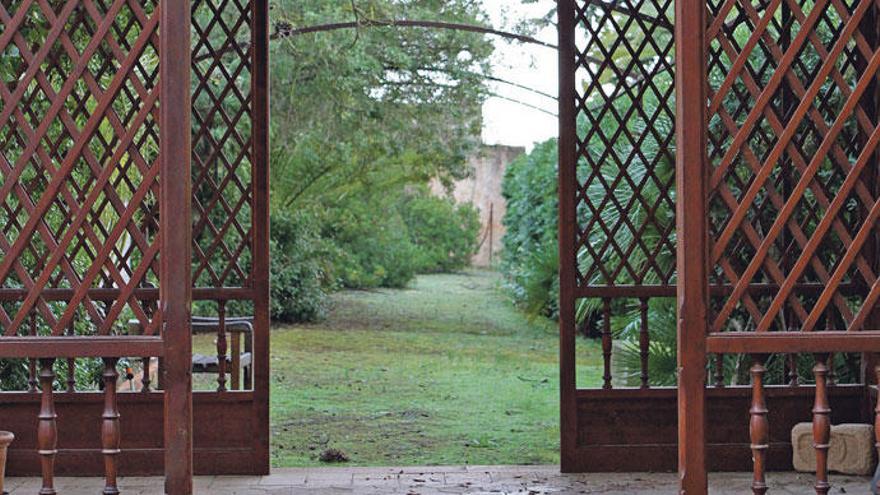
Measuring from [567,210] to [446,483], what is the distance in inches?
55.7

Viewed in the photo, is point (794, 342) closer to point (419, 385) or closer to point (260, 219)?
point (260, 219)

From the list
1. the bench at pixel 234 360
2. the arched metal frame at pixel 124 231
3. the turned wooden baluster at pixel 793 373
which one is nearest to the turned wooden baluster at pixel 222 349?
the arched metal frame at pixel 124 231

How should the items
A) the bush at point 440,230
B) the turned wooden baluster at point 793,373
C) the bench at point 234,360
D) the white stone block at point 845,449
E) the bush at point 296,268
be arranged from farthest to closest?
1. the bush at point 440,230
2. the bush at point 296,268
3. the bench at point 234,360
4. the turned wooden baluster at point 793,373
5. the white stone block at point 845,449

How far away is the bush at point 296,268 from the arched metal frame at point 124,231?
2.28 metres

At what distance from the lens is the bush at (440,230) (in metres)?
20.0

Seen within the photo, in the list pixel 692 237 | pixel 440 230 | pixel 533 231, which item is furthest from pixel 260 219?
pixel 440 230

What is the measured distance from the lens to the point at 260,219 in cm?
568

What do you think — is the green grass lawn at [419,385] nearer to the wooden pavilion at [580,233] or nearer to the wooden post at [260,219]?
the wooden post at [260,219]

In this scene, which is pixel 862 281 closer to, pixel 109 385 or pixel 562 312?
pixel 562 312

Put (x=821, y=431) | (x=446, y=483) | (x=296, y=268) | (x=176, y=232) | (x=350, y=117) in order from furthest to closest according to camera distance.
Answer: (x=296, y=268) < (x=350, y=117) < (x=446, y=483) < (x=821, y=431) < (x=176, y=232)

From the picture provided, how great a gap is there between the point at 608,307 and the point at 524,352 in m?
5.69

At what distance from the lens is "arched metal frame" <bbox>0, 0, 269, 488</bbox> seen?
3.63 metres

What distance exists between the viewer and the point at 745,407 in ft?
18.5

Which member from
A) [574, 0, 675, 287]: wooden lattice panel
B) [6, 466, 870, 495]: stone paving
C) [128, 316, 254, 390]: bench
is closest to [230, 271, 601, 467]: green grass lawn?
[128, 316, 254, 390]: bench
